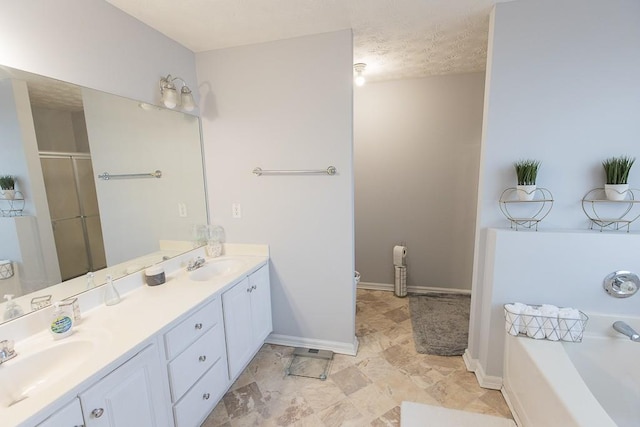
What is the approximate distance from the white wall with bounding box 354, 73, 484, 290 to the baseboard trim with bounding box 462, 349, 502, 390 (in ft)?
4.37

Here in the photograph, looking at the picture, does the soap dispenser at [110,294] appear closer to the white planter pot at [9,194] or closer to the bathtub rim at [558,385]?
the white planter pot at [9,194]

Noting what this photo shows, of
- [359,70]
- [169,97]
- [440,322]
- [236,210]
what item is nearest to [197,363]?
[236,210]

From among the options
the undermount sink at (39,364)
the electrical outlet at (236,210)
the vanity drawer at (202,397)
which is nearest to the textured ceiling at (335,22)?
the electrical outlet at (236,210)

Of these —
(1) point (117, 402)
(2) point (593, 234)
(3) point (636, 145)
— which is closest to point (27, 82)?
(1) point (117, 402)

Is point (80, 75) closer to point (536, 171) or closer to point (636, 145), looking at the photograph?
point (536, 171)

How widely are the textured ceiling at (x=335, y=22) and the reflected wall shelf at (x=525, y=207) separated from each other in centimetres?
119

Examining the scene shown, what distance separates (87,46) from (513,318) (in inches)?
114

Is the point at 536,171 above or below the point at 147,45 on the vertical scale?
below

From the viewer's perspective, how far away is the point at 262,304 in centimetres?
218

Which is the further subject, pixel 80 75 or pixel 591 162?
pixel 591 162

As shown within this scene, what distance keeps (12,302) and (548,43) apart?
3100mm

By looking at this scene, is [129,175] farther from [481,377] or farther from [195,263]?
[481,377]

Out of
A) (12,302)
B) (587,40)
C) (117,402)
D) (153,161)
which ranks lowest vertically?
(117,402)

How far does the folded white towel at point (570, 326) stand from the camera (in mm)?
1551
